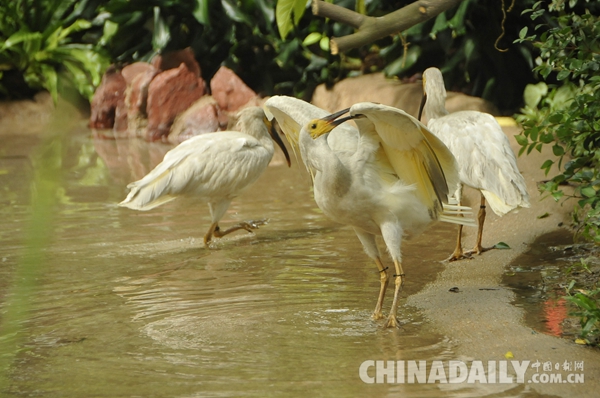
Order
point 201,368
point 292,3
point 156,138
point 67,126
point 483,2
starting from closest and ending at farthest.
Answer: point 67,126, point 201,368, point 292,3, point 483,2, point 156,138

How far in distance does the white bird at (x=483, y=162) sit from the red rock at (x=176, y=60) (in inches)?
319

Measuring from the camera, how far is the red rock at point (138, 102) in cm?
1327

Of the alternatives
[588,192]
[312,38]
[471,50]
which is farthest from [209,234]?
[312,38]

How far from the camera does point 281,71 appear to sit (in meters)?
13.4

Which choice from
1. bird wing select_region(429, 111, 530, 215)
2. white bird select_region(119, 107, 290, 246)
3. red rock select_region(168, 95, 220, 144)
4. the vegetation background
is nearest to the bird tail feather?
white bird select_region(119, 107, 290, 246)

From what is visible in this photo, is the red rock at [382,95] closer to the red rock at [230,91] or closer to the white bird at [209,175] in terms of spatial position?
the red rock at [230,91]

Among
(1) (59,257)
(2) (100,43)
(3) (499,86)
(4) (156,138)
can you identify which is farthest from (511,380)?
(2) (100,43)

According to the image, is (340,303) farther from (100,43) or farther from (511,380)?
(100,43)

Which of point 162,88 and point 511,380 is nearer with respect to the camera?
point 511,380

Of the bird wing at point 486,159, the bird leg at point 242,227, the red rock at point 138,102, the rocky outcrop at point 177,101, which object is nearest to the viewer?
the bird wing at point 486,159

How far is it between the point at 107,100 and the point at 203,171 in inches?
315

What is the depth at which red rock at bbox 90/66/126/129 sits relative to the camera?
13930mm

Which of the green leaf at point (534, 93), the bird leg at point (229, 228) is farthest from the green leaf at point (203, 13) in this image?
the bird leg at point (229, 228)

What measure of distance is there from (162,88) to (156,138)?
831mm
